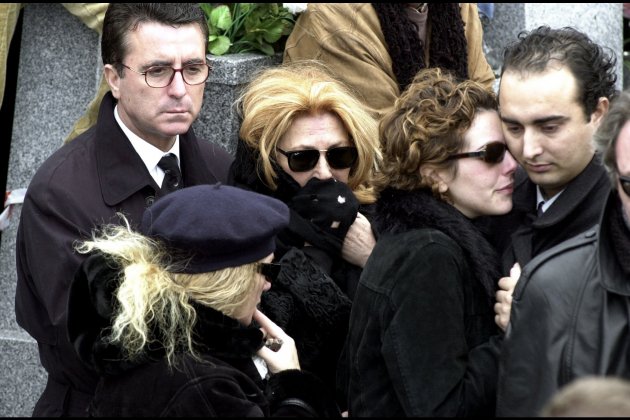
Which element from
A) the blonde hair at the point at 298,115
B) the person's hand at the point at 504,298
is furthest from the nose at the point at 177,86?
the person's hand at the point at 504,298

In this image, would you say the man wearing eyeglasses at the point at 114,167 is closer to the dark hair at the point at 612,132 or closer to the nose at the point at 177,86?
the nose at the point at 177,86

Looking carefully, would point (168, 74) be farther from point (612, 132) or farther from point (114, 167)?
point (612, 132)

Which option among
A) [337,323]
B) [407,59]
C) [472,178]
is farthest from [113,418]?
[407,59]

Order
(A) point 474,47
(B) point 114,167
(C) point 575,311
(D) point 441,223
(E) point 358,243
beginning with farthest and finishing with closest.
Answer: (A) point 474,47
(E) point 358,243
(B) point 114,167
(D) point 441,223
(C) point 575,311

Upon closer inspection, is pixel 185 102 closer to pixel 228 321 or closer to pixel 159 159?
pixel 159 159

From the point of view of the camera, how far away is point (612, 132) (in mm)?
3371

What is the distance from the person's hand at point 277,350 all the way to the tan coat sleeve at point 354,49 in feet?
5.59

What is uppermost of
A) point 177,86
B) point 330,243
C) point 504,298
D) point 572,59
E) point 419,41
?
point 572,59

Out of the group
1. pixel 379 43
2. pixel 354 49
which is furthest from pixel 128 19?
pixel 379 43

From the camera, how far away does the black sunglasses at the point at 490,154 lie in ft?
12.6

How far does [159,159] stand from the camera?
4461mm

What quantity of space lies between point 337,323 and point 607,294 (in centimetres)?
131

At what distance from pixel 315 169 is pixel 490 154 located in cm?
96

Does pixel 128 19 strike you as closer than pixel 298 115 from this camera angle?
Yes
